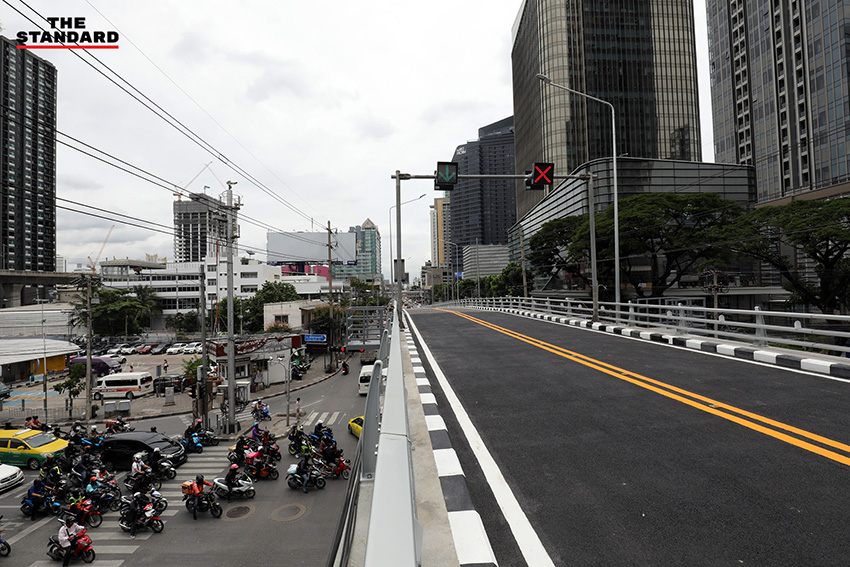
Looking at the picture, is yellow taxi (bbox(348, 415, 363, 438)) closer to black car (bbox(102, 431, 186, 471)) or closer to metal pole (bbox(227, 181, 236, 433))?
metal pole (bbox(227, 181, 236, 433))

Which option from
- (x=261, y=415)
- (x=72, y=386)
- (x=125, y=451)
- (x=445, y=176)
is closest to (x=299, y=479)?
(x=125, y=451)

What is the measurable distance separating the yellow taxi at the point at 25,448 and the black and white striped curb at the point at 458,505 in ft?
83.0

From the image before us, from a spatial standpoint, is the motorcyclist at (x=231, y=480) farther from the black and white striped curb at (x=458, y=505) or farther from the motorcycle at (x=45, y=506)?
the black and white striped curb at (x=458, y=505)

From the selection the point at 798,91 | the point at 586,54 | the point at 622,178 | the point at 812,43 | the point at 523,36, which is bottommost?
the point at 622,178

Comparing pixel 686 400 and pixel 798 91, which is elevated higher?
pixel 798 91

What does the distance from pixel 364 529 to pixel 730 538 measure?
262 centimetres

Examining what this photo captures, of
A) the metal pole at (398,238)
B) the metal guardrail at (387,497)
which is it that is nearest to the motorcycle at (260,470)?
the metal pole at (398,238)

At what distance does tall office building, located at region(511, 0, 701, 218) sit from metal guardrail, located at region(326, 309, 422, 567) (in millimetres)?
87181

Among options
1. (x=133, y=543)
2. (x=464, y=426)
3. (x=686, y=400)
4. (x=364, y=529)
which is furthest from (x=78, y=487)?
(x=686, y=400)

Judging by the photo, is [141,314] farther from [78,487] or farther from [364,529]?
[364,529]

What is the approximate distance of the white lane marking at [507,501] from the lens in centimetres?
280

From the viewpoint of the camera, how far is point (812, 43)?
6419cm

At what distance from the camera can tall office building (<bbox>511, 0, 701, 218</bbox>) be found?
8244 centimetres

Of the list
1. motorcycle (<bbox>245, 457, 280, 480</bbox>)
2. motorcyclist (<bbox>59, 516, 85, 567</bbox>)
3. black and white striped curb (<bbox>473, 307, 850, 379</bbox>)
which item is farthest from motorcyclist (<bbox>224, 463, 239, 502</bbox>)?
black and white striped curb (<bbox>473, 307, 850, 379</bbox>)
